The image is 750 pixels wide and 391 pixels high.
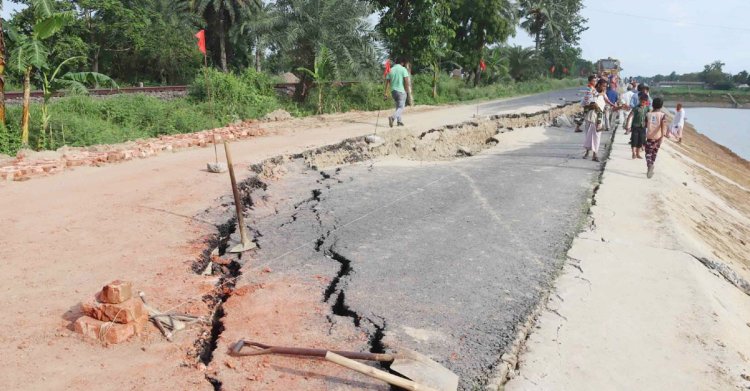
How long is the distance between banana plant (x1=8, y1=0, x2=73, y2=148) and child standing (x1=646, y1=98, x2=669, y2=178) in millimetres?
10082

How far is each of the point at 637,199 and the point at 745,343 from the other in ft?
11.7

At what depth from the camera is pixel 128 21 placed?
25016 mm

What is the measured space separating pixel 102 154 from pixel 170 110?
525 centimetres

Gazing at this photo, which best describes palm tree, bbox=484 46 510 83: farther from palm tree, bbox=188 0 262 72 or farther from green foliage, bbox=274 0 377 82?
green foliage, bbox=274 0 377 82

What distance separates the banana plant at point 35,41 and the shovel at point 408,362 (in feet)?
28.8

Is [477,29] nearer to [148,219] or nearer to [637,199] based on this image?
[637,199]

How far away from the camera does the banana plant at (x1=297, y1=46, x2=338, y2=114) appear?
17.6m

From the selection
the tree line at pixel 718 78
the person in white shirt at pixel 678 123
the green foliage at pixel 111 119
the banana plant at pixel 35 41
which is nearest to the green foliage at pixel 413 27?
the green foliage at pixel 111 119

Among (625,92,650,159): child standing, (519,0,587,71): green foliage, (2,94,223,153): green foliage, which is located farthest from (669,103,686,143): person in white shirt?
(519,0,587,71): green foliage

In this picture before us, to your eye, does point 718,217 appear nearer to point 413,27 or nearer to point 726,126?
point 413,27

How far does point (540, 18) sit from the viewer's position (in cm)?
4559

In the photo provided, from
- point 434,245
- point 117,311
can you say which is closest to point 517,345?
point 434,245

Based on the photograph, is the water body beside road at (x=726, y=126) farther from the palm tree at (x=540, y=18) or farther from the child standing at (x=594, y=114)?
the child standing at (x=594, y=114)

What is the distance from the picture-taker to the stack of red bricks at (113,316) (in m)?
3.27
